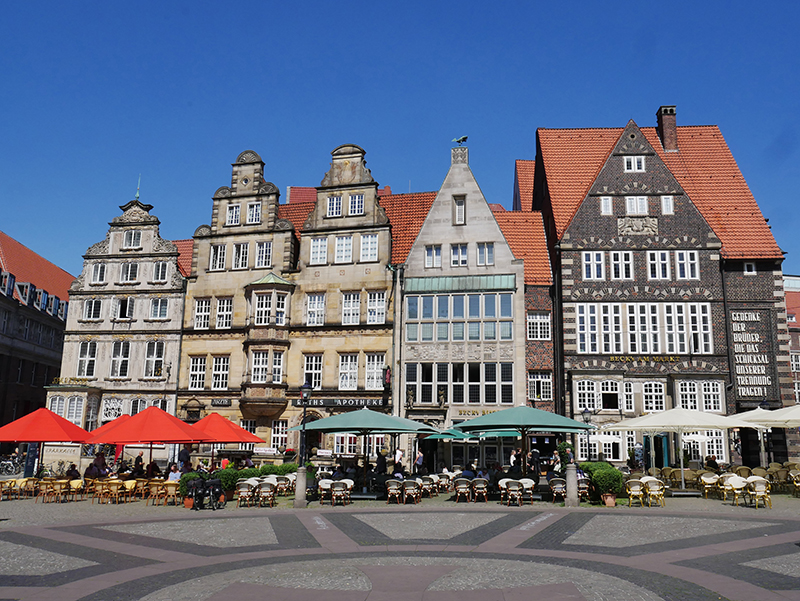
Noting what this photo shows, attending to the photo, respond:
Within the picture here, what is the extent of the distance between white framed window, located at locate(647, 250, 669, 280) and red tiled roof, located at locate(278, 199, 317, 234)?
771 inches

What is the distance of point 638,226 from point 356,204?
49.8ft

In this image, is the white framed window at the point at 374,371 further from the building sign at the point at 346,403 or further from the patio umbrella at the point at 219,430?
the patio umbrella at the point at 219,430

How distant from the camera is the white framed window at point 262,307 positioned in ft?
126

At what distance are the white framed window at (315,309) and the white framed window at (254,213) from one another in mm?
5606

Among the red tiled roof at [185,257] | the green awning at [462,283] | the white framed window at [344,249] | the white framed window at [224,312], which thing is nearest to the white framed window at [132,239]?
the red tiled roof at [185,257]

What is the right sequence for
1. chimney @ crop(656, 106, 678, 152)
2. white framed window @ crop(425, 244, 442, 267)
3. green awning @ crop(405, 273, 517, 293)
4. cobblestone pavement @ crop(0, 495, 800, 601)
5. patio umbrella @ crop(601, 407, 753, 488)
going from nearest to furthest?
cobblestone pavement @ crop(0, 495, 800, 601) → patio umbrella @ crop(601, 407, 753, 488) → green awning @ crop(405, 273, 517, 293) → white framed window @ crop(425, 244, 442, 267) → chimney @ crop(656, 106, 678, 152)

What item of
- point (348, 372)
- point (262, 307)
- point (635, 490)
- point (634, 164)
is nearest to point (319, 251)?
point (262, 307)

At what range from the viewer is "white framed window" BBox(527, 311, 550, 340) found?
3672cm

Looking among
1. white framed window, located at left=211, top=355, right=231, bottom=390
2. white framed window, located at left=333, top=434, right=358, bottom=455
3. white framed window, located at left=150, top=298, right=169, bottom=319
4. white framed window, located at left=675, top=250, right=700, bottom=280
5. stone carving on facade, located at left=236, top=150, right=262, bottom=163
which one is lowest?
white framed window, located at left=333, top=434, right=358, bottom=455

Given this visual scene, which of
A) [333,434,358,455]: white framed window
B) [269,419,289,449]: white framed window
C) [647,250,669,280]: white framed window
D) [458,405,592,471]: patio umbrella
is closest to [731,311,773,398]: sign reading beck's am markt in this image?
[647,250,669,280]: white framed window

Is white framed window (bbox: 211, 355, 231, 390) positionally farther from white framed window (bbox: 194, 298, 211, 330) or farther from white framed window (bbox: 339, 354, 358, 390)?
white framed window (bbox: 339, 354, 358, 390)

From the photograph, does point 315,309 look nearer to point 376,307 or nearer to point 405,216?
point 376,307

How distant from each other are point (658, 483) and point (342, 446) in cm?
1852

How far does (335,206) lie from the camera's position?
1547 inches
